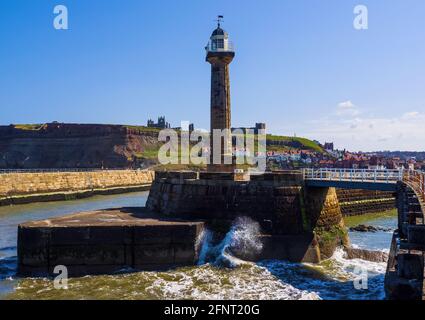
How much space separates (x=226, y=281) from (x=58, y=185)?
109ft

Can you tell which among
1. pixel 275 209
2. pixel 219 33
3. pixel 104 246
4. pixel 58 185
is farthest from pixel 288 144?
pixel 104 246

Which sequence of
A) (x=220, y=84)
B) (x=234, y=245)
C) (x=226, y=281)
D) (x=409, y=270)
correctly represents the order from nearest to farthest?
(x=409, y=270) → (x=226, y=281) → (x=234, y=245) → (x=220, y=84)

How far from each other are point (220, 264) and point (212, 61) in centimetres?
1060

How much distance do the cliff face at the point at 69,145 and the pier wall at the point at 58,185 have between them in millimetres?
38280

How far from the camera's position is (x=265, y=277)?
1436cm

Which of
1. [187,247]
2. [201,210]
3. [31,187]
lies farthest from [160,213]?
[31,187]

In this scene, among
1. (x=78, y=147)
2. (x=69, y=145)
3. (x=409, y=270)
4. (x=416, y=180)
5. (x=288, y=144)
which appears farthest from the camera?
(x=288, y=144)

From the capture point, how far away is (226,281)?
547 inches

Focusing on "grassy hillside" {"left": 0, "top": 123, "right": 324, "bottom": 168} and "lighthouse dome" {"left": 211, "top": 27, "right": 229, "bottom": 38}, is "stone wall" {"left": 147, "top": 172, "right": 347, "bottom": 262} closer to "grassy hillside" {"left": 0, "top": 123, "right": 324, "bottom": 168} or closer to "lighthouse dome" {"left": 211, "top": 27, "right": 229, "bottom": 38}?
"lighthouse dome" {"left": 211, "top": 27, "right": 229, "bottom": 38}

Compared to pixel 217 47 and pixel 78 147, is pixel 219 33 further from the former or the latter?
pixel 78 147

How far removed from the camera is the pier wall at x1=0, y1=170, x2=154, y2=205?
125 feet

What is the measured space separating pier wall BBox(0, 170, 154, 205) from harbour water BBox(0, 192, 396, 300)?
68.8ft

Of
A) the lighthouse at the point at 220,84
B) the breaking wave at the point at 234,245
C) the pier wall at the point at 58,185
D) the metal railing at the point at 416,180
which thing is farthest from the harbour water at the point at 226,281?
the pier wall at the point at 58,185
